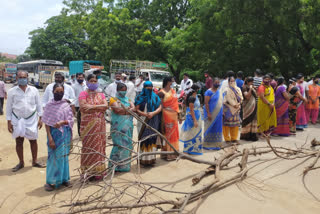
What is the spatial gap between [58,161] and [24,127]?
1139mm

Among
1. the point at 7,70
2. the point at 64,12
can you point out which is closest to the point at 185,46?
the point at 64,12

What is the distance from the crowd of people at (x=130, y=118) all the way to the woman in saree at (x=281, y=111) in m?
0.02

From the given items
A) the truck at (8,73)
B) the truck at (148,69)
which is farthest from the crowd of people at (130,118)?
the truck at (8,73)

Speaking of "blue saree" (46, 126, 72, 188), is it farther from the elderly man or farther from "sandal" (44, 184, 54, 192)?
the elderly man

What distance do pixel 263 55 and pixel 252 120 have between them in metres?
8.04

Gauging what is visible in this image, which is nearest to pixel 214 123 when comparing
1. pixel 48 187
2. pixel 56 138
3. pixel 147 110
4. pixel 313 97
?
pixel 147 110

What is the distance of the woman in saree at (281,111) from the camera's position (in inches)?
281

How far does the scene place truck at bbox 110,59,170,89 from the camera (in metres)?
14.4

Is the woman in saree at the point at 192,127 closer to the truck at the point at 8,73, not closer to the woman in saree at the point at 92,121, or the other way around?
the woman in saree at the point at 92,121

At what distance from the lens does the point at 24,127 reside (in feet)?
14.8

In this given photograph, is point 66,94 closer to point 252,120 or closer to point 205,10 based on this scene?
point 252,120

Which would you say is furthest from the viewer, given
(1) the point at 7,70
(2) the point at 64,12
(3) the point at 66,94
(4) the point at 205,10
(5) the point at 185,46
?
(1) the point at 7,70

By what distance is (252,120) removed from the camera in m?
6.64

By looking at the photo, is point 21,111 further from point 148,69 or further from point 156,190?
point 148,69
